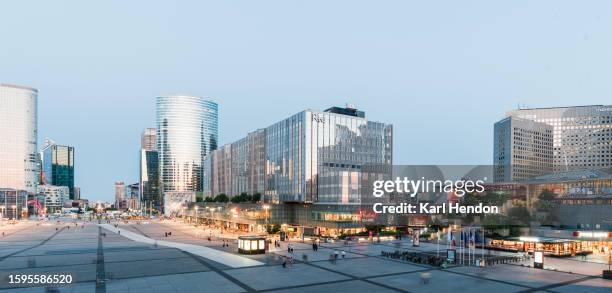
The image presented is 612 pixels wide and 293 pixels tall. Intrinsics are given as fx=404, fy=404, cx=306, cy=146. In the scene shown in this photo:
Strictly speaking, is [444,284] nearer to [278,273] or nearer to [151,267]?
[278,273]

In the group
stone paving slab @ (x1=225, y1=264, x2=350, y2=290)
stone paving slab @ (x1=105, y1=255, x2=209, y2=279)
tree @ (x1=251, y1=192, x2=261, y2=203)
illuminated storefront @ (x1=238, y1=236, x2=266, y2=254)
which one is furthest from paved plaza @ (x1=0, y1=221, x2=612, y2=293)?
tree @ (x1=251, y1=192, x2=261, y2=203)

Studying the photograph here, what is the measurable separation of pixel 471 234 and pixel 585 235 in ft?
101

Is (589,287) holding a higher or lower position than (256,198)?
higher

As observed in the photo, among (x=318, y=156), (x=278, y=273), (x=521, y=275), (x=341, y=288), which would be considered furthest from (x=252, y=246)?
(x=318, y=156)

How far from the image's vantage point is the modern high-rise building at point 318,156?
111688 millimetres

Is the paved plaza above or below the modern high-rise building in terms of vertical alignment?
below

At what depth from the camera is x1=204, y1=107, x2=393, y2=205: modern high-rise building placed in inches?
4397

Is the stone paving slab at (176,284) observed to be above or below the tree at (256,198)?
above

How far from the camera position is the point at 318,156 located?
371 ft

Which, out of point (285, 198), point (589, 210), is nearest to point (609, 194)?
point (589, 210)

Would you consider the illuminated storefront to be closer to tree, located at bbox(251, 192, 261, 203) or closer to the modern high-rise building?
the modern high-rise building

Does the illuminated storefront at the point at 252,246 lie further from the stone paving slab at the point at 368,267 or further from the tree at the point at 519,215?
the tree at the point at 519,215

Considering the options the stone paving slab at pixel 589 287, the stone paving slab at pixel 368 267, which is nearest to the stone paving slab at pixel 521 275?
the stone paving slab at pixel 589 287

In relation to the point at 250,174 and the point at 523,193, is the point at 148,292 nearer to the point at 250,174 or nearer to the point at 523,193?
the point at 250,174
